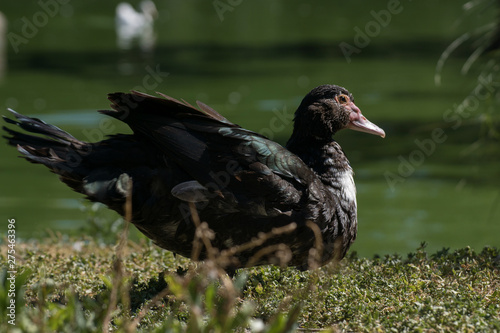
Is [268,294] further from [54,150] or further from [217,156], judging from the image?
[54,150]

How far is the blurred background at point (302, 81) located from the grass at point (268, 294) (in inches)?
71.8

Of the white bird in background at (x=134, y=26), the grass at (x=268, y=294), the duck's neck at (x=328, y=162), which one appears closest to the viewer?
the grass at (x=268, y=294)

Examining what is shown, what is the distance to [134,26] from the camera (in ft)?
92.1

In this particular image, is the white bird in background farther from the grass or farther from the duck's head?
the duck's head

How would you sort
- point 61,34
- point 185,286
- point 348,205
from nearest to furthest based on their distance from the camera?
point 185,286, point 348,205, point 61,34

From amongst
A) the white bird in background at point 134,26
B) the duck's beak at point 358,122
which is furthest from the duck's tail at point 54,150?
the white bird in background at point 134,26

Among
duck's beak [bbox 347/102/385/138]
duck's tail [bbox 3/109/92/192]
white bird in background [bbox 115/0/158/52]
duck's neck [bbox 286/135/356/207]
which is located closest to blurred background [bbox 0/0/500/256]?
white bird in background [bbox 115/0/158/52]

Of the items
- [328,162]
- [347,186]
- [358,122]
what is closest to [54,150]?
[328,162]

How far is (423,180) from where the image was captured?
535 inches

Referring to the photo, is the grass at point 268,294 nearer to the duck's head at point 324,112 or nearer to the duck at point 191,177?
the duck at point 191,177

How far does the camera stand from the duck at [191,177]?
18.9ft

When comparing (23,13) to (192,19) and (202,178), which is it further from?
(202,178)

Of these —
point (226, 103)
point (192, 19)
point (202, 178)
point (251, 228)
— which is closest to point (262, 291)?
point (251, 228)

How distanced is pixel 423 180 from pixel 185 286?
33.8ft
